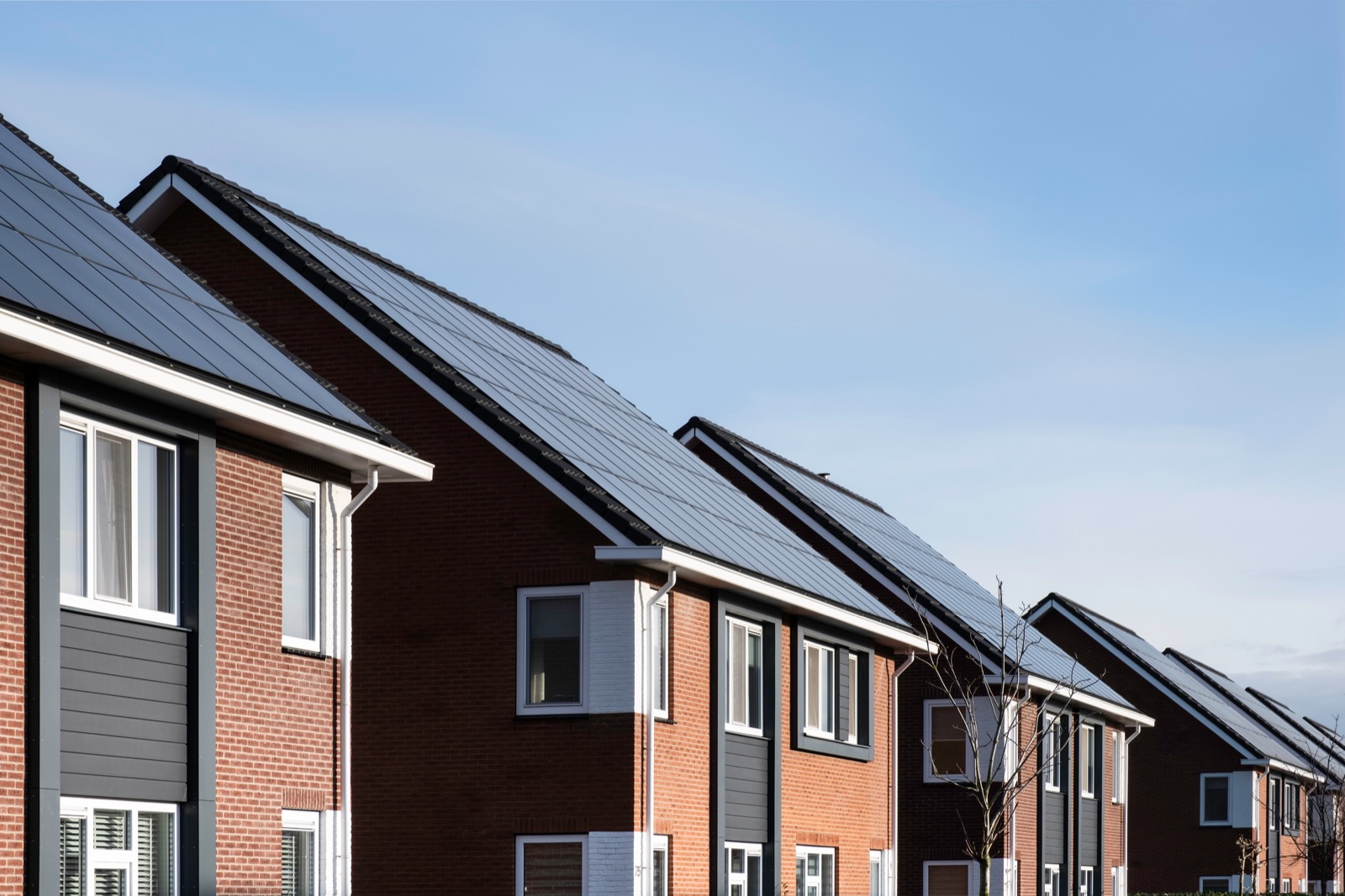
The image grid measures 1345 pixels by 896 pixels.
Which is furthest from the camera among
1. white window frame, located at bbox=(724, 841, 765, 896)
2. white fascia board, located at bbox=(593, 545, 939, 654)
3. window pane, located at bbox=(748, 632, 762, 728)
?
window pane, located at bbox=(748, 632, 762, 728)

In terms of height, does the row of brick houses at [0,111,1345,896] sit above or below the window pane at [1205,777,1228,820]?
above

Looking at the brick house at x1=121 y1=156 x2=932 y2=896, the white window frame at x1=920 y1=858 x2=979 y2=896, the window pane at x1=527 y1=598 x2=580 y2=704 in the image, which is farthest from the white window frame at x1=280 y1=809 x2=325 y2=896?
the white window frame at x1=920 y1=858 x2=979 y2=896

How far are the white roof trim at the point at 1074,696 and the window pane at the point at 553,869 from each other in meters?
10.0

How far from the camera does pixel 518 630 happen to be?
21219 millimetres

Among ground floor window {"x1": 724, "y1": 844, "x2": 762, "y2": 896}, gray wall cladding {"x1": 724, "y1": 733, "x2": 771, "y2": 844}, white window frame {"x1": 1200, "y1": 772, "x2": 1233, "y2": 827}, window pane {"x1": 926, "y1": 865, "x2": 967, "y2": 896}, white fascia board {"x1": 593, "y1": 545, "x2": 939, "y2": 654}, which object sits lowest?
white window frame {"x1": 1200, "y1": 772, "x2": 1233, "y2": 827}

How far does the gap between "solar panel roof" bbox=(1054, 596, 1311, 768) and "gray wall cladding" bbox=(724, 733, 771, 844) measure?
26.7 m

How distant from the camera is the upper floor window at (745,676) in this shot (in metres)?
23.6

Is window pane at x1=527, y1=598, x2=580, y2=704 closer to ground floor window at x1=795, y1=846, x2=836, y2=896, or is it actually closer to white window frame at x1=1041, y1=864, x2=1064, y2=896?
ground floor window at x1=795, y1=846, x2=836, y2=896

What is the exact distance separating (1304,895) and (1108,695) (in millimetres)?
9962

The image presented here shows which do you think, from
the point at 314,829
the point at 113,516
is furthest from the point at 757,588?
the point at 113,516

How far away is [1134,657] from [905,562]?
16344 millimetres

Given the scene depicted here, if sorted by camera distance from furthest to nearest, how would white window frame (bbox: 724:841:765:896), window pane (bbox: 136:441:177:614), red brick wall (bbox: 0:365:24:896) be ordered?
white window frame (bbox: 724:841:765:896) < window pane (bbox: 136:441:177:614) < red brick wall (bbox: 0:365:24:896)

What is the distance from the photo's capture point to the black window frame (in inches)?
993

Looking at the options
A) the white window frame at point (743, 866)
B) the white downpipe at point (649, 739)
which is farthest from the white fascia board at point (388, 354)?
the white window frame at point (743, 866)
